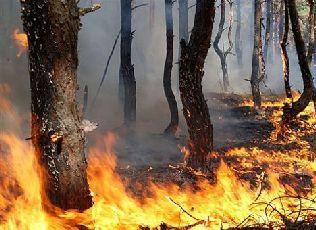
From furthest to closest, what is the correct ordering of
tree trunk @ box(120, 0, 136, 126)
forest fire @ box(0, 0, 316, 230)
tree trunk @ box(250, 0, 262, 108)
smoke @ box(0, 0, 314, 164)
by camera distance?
tree trunk @ box(250, 0, 262, 108)
tree trunk @ box(120, 0, 136, 126)
smoke @ box(0, 0, 314, 164)
forest fire @ box(0, 0, 316, 230)

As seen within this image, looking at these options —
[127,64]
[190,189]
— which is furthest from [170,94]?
[190,189]

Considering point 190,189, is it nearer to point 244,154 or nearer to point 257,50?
point 244,154

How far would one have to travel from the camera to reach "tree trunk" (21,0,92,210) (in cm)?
431

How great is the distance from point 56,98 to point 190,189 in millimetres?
3828

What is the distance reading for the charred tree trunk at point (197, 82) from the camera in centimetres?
758

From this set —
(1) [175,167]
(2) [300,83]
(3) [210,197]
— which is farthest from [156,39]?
(3) [210,197]

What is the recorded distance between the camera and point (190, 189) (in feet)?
23.9

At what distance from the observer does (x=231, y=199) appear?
20.9 ft

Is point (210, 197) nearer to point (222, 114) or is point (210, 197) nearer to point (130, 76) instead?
point (130, 76)

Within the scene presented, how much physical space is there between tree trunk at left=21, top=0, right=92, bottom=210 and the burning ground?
36 centimetres

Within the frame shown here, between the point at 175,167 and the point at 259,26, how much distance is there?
10734 mm

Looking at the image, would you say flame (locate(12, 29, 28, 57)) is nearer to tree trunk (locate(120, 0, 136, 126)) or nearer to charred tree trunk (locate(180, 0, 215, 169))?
tree trunk (locate(120, 0, 136, 126))

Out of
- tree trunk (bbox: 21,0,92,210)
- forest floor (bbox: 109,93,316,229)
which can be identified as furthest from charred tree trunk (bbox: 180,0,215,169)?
tree trunk (bbox: 21,0,92,210)

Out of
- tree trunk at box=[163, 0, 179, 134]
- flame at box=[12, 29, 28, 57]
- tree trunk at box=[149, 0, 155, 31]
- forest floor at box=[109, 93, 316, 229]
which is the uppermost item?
tree trunk at box=[149, 0, 155, 31]
